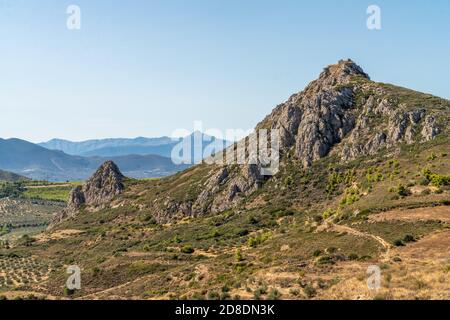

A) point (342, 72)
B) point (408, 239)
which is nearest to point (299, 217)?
point (408, 239)

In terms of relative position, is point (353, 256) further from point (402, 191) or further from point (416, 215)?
point (402, 191)

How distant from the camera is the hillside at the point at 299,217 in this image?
4669 centimetres

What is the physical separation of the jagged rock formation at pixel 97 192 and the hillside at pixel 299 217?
1.76ft

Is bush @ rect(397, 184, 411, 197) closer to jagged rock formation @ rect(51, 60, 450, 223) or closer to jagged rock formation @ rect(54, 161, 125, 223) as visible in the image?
jagged rock formation @ rect(51, 60, 450, 223)

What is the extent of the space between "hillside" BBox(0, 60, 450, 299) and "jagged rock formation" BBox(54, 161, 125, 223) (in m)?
0.54

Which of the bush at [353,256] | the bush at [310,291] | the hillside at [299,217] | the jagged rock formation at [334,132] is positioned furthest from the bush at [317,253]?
the jagged rock formation at [334,132]

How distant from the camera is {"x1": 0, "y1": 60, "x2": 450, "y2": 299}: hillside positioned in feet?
153

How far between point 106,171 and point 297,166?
291 ft

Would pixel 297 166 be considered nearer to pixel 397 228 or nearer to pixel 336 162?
pixel 336 162

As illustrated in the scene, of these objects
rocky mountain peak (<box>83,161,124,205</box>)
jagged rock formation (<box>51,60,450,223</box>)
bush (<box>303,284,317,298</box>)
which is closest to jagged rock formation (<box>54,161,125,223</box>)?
rocky mountain peak (<box>83,161,124,205</box>)

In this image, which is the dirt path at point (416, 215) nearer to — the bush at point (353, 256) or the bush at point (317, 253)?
the bush at point (317, 253)

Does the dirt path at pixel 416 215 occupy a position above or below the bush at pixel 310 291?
above
